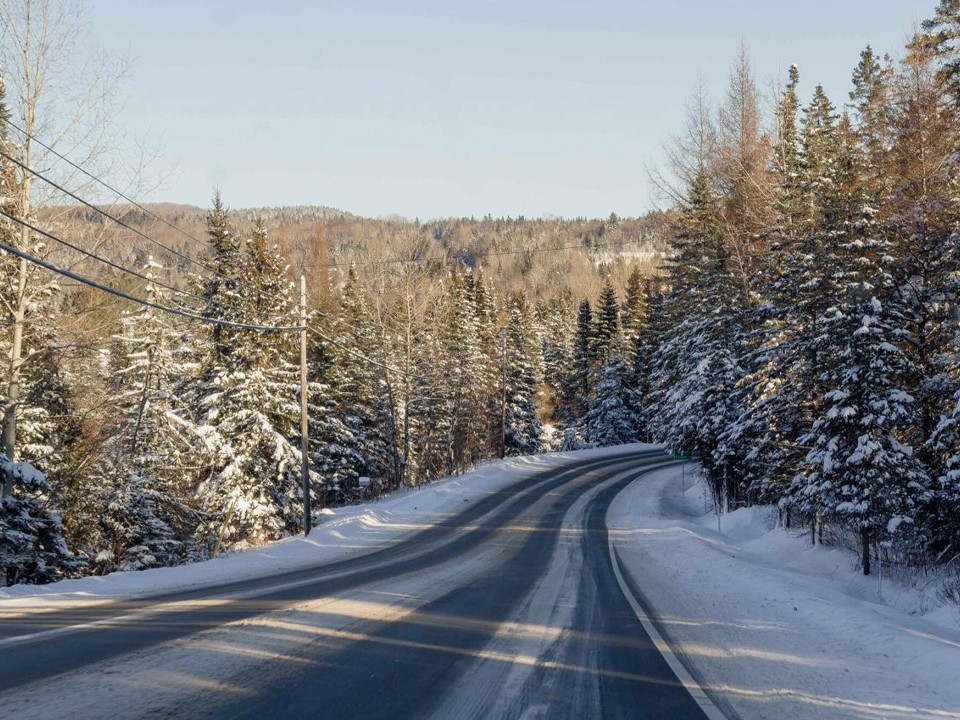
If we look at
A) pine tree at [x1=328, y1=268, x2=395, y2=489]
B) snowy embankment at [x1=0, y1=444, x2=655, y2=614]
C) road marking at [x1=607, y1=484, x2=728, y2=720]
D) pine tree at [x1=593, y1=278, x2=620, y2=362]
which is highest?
pine tree at [x1=593, y1=278, x2=620, y2=362]

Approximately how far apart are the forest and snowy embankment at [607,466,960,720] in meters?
3.91

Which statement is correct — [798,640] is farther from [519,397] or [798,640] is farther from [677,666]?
[519,397]

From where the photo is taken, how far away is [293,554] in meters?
15.5

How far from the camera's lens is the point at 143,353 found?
2453 cm

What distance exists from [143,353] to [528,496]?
16.2 m

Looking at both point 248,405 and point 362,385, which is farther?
point 362,385

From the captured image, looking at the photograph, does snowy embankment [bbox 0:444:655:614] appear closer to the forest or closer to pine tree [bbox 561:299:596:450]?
the forest

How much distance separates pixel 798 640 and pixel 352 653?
462 centimetres

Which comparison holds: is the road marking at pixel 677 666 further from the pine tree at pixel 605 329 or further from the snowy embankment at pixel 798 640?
the pine tree at pixel 605 329

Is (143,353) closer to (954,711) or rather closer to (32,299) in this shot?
(32,299)

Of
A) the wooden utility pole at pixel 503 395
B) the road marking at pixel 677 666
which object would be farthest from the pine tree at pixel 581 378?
the road marking at pixel 677 666

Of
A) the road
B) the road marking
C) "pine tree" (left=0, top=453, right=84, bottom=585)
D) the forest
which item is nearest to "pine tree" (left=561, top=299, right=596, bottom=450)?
the forest

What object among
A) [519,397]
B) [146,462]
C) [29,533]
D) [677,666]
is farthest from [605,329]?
[677,666]

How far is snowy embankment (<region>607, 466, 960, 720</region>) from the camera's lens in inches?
209
